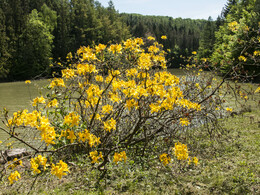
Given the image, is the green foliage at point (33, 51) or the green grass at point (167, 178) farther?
the green foliage at point (33, 51)

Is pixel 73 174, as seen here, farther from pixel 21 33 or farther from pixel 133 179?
pixel 21 33

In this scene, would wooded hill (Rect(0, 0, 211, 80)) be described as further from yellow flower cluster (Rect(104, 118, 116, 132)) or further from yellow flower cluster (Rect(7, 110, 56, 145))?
yellow flower cluster (Rect(7, 110, 56, 145))

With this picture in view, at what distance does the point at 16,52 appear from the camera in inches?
1241

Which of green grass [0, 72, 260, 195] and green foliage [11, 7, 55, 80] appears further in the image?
green foliage [11, 7, 55, 80]

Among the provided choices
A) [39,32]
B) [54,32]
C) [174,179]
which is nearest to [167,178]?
[174,179]

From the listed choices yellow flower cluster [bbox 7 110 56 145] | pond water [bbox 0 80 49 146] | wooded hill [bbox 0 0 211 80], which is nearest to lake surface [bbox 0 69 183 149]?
pond water [bbox 0 80 49 146]

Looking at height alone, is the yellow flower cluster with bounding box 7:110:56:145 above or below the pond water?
above

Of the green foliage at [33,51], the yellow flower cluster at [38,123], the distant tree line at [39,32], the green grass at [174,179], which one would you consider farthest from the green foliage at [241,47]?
the green foliage at [33,51]

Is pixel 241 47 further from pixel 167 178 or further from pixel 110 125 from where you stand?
pixel 110 125

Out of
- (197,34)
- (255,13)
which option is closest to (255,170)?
(255,13)

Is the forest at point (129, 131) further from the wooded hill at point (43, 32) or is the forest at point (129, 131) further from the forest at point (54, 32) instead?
the wooded hill at point (43, 32)

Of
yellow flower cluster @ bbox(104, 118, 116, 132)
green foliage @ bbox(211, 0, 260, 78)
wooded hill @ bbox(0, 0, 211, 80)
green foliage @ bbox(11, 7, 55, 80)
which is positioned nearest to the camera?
yellow flower cluster @ bbox(104, 118, 116, 132)

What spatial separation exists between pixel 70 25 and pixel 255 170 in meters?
42.6

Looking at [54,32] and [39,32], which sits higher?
[54,32]
